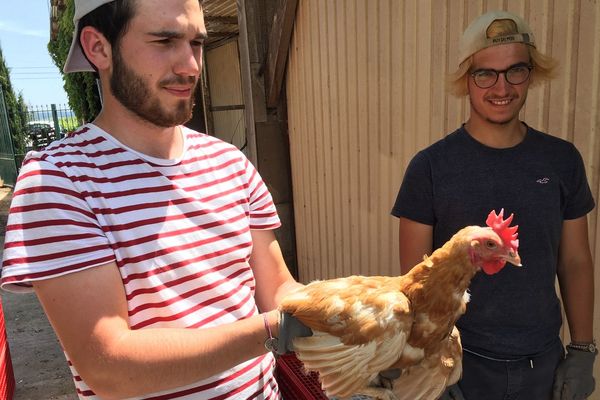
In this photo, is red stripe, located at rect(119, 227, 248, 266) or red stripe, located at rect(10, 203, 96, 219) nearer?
red stripe, located at rect(10, 203, 96, 219)

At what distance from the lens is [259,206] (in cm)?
169

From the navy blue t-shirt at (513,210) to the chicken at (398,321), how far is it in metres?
0.41

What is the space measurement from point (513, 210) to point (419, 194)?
42cm

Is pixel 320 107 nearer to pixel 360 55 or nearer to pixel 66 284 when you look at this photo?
pixel 360 55

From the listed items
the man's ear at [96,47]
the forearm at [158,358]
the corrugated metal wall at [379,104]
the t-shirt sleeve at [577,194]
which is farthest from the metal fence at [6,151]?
the t-shirt sleeve at [577,194]

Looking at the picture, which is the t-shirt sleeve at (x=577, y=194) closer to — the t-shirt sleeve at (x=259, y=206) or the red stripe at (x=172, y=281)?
the t-shirt sleeve at (x=259, y=206)

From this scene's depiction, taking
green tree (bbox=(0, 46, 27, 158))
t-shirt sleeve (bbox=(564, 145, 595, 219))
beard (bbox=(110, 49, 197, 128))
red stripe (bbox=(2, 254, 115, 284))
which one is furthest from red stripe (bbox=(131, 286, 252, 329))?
green tree (bbox=(0, 46, 27, 158))

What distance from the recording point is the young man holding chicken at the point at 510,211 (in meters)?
1.99

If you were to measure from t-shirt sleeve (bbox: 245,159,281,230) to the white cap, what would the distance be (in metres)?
0.70

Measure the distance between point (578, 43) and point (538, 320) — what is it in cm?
149

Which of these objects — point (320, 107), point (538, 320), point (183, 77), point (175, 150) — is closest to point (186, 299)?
point (175, 150)

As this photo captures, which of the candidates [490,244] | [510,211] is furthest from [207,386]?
[510,211]

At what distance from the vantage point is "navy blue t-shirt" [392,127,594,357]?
1.99 m

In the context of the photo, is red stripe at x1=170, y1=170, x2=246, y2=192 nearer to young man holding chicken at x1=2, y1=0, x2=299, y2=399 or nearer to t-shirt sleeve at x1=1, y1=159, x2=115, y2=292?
young man holding chicken at x1=2, y1=0, x2=299, y2=399
